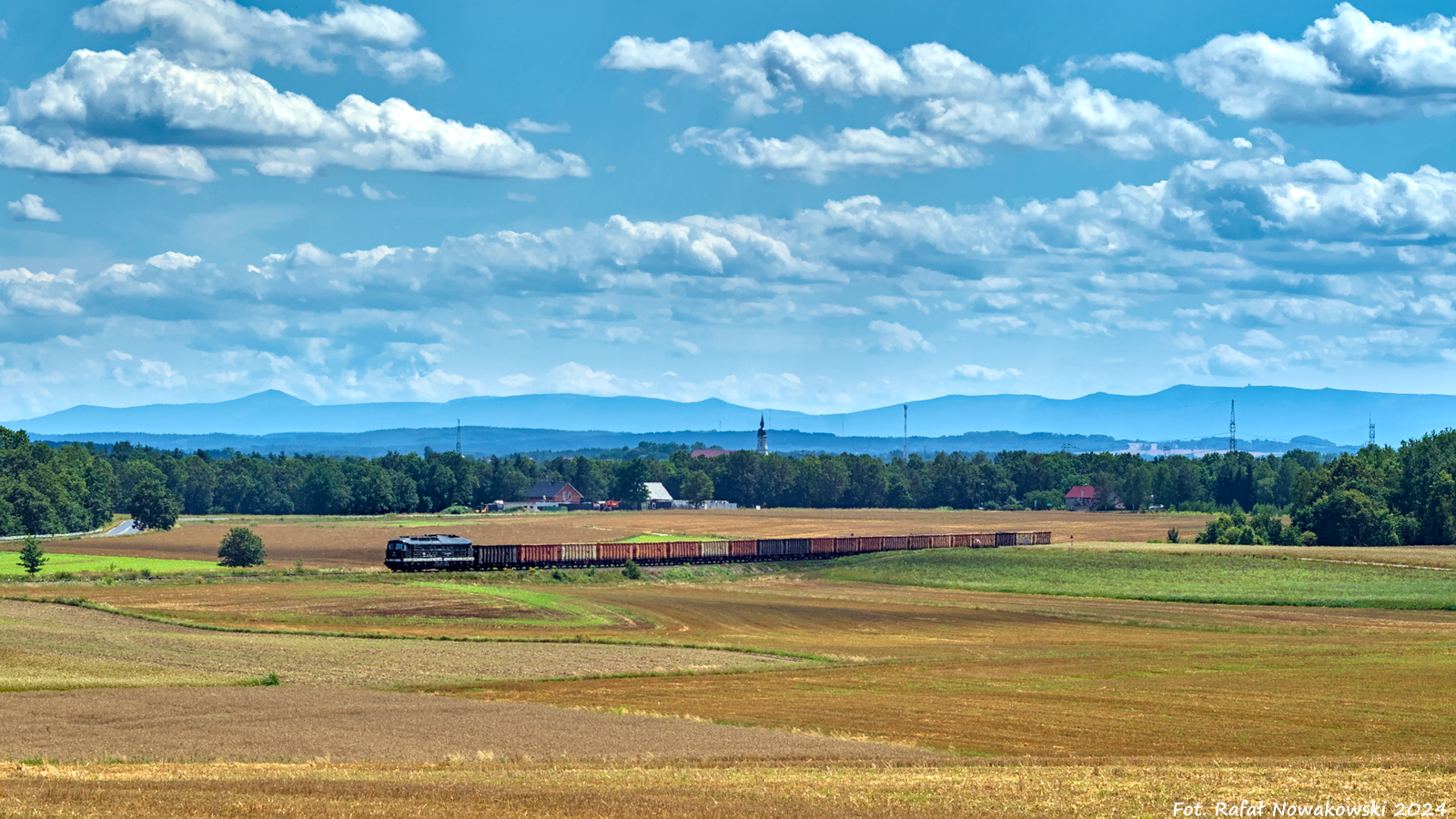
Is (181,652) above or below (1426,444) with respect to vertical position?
below

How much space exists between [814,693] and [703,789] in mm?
17880

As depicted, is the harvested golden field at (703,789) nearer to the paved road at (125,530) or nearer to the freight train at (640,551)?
the freight train at (640,551)

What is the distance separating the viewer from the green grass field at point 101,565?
99.1m

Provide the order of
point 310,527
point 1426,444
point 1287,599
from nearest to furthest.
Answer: point 1287,599 < point 1426,444 < point 310,527

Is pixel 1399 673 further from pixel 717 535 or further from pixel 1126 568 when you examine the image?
pixel 717 535

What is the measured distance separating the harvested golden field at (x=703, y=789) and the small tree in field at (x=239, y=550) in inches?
3405

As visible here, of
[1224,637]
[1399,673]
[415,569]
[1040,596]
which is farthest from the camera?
[415,569]

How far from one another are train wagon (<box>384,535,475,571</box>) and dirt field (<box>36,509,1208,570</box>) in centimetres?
1333

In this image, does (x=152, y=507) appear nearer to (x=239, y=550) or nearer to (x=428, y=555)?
(x=239, y=550)

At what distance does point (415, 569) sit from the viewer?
100375 millimetres

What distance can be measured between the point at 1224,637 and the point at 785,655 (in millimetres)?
21670

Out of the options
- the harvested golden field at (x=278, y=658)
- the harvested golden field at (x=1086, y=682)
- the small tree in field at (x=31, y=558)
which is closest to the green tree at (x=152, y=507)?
the small tree in field at (x=31, y=558)

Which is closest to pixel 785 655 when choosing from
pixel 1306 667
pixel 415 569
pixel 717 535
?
pixel 1306 667

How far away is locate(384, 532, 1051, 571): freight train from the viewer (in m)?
101
